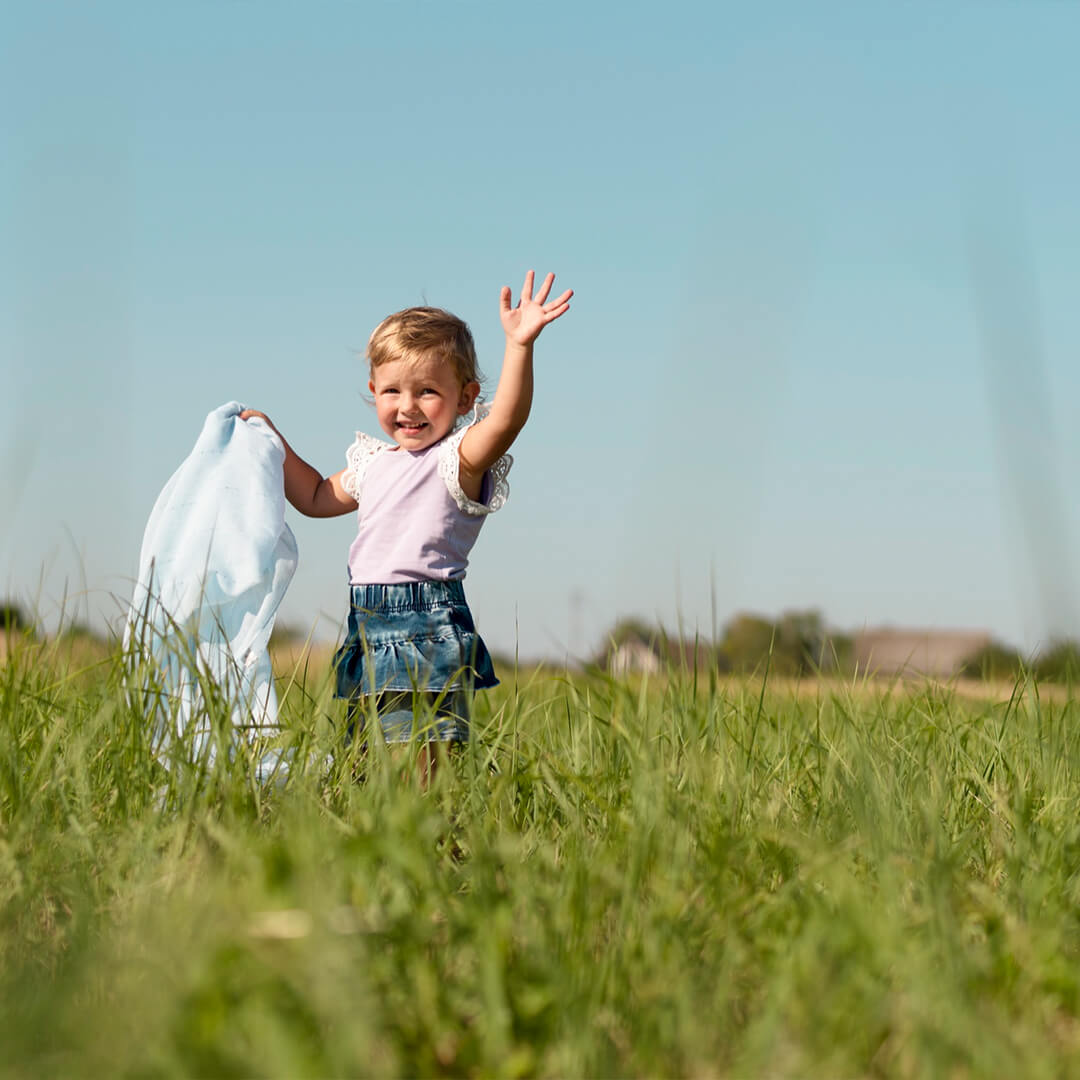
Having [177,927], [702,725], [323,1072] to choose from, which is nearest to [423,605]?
[702,725]

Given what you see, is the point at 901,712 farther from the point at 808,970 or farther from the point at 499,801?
the point at 808,970

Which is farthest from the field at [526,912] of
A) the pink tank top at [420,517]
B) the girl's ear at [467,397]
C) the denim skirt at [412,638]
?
the girl's ear at [467,397]

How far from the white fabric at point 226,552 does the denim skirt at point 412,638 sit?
291 mm

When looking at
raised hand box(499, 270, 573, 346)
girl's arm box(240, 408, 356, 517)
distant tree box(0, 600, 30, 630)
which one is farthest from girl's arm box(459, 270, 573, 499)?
distant tree box(0, 600, 30, 630)

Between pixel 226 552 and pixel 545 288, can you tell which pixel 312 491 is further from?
pixel 545 288

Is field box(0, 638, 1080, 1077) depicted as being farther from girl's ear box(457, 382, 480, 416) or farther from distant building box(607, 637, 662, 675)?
girl's ear box(457, 382, 480, 416)

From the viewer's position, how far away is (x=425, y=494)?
3719 millimetres

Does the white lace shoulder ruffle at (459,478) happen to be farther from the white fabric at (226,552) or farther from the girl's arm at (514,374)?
the white fabric at (226,552)

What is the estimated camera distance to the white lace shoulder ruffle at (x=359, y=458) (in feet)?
12.9

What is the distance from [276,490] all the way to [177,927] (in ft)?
7.22

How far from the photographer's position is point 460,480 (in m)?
3.69

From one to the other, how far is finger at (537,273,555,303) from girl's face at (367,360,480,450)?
0.48 meters

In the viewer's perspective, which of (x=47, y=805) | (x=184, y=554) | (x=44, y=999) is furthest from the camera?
(x=184, y=554)

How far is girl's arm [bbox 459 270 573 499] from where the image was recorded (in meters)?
3.46
